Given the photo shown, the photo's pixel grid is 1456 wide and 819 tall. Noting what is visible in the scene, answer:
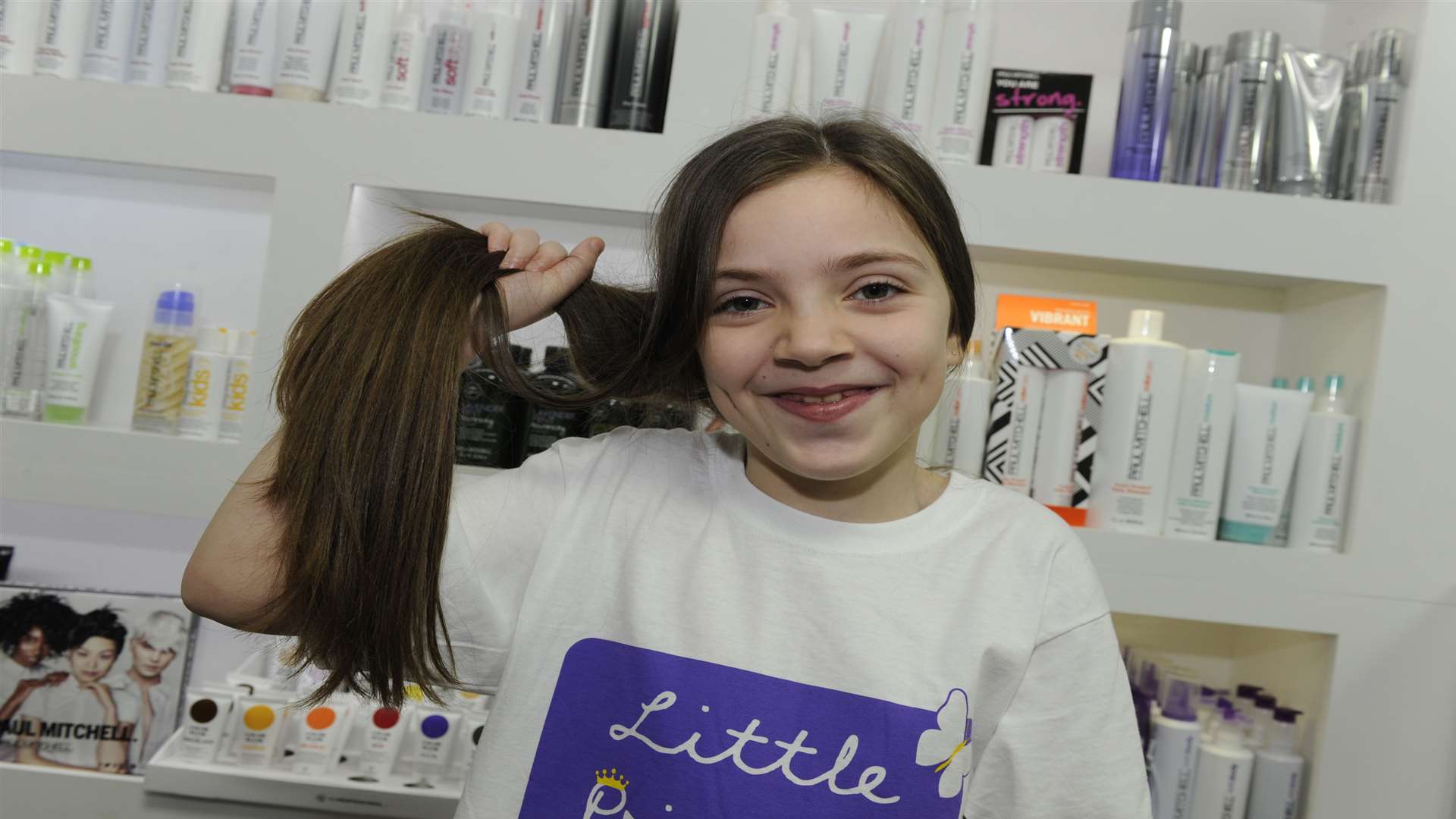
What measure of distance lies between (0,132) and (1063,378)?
1377 mm

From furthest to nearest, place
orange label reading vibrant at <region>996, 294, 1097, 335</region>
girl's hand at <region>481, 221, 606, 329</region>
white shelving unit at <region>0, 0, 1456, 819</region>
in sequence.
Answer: orange label reading vibrant at <region>996, 294, 1097, 335</region> < white shelving unit at <region>0, 0, 1456, 819</region> < girl's hand at <region>481, 221, 606, 329</region>

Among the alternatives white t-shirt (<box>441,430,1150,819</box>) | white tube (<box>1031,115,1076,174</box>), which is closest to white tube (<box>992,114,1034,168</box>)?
white tube (<box>1031,115,1076,174</box>)

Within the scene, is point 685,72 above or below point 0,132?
above

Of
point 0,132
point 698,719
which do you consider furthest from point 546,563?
point 0,132

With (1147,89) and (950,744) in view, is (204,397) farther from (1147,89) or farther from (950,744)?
(1147,89)

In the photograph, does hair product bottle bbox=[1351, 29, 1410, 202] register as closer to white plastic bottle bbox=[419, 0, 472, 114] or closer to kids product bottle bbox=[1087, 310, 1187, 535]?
kids product bottle bbox=[1087, 310, 1187, 535]

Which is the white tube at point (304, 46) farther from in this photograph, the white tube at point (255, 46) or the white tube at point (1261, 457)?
the white tube at point (1261, 457)

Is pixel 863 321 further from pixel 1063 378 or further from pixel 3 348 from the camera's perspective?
pixel 3 348

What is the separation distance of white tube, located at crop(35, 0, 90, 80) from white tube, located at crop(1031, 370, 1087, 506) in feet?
4.31

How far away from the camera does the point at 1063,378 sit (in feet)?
4.60

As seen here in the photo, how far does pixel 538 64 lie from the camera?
1.41 meters

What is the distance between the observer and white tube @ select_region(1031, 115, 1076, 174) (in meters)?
1.42

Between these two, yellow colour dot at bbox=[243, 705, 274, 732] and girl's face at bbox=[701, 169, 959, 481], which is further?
yellow colour dot at bbox=[243, 705, 274, 732]

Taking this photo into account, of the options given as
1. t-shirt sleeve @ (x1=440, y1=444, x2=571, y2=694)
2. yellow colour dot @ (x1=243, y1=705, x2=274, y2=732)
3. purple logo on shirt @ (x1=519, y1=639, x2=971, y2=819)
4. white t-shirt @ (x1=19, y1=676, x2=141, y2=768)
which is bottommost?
white t-shirt @ (x1=19, y1=676, x2=141, y2=768)
